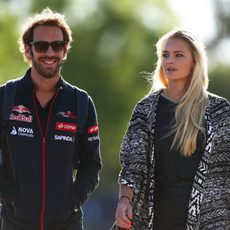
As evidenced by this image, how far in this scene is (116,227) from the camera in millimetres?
8328

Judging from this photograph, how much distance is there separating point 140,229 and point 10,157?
1.16 metres

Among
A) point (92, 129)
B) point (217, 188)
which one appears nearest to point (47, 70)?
point (92, 129)

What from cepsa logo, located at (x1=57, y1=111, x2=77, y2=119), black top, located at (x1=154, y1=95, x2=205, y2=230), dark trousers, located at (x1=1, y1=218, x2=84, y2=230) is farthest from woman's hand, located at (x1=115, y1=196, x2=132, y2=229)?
cepsa logo, located at (x1=57, y1=111, x2=77, y2=119)

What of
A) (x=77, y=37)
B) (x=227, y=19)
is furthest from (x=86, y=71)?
(x=227, y=19)

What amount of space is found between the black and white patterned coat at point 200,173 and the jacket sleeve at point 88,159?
31 centimetres

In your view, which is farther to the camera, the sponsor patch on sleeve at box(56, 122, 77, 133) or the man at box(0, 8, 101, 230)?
the sponsor patch on sleeve at box(56, 122, 77, 133)

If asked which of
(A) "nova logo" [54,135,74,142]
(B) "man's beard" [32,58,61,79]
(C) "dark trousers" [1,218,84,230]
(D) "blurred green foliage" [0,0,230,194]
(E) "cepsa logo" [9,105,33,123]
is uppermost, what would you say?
(D) "blurred green foliage" [0,0,230,194]

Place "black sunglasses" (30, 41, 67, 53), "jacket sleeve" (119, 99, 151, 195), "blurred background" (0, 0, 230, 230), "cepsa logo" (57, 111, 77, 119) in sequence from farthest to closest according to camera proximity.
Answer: "blurred background" (0, 0, 230, 230)
"black sunglasses" (30, 41, 67, 53)
"cepsa logo" (57, 111, 77, 119)
"jacket sleeve" (119, 99, 151, 195)

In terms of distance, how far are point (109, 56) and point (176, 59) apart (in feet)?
107

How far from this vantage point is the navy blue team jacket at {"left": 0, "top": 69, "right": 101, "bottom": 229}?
27.5 feet

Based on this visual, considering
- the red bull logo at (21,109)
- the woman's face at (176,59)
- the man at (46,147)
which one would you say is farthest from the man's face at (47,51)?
the woman's face at (176,59)

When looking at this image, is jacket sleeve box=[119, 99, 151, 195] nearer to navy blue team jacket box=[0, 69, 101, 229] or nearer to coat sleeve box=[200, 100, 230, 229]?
navy blue team jacket box=[0, 69, 101, 229]

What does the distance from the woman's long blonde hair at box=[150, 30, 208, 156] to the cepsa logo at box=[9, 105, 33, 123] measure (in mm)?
1098

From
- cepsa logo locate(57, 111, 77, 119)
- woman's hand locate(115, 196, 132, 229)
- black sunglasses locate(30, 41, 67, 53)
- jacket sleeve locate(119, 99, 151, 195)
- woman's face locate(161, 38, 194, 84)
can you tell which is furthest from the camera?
black sunglasses locate(30, 41, 67, 53)
